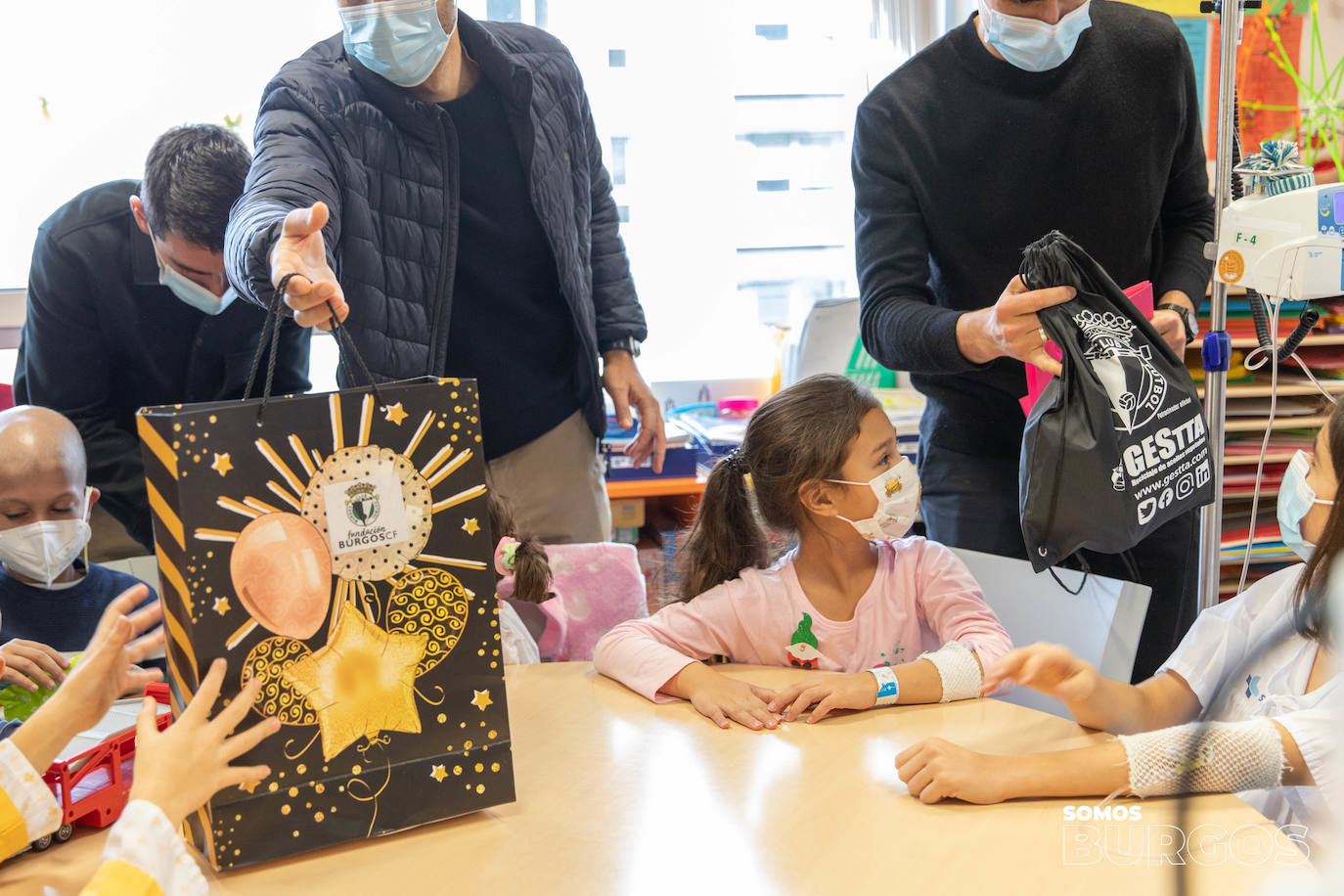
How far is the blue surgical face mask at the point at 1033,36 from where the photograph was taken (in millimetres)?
1517

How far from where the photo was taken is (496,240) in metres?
1.70

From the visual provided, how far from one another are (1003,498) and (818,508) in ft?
1.00

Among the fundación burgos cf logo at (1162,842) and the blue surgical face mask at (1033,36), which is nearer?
the fundación burgos cf logo at (1162,842)

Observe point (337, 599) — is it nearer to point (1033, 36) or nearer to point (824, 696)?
point (824, 696)

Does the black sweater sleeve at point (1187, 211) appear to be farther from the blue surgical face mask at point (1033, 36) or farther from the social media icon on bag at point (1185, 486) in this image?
the social media icon on bag at point (1185, 486)

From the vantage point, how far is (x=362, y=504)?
90cm

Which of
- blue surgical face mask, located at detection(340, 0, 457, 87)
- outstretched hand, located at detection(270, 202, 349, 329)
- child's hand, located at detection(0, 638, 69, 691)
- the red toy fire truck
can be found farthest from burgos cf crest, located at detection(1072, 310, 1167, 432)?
child's hand, located at detection(0, 638, 69, 691)

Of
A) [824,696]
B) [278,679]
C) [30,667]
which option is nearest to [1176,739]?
[824,696]

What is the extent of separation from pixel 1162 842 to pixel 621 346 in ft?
3.92

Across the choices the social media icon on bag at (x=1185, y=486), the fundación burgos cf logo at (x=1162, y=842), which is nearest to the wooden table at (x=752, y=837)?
the fundación burgos cf logo at (x=1162, y=842)

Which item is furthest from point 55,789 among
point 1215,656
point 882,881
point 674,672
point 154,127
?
point 154,127

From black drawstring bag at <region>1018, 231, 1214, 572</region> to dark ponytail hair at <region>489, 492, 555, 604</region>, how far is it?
762 millimetres

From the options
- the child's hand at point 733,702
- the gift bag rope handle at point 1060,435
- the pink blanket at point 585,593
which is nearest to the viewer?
the child's hand at point 733,702

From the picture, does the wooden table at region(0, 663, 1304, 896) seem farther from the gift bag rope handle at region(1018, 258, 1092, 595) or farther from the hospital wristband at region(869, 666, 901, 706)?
the gift bag rope handle at region(1018, 258, 1092, 595)
